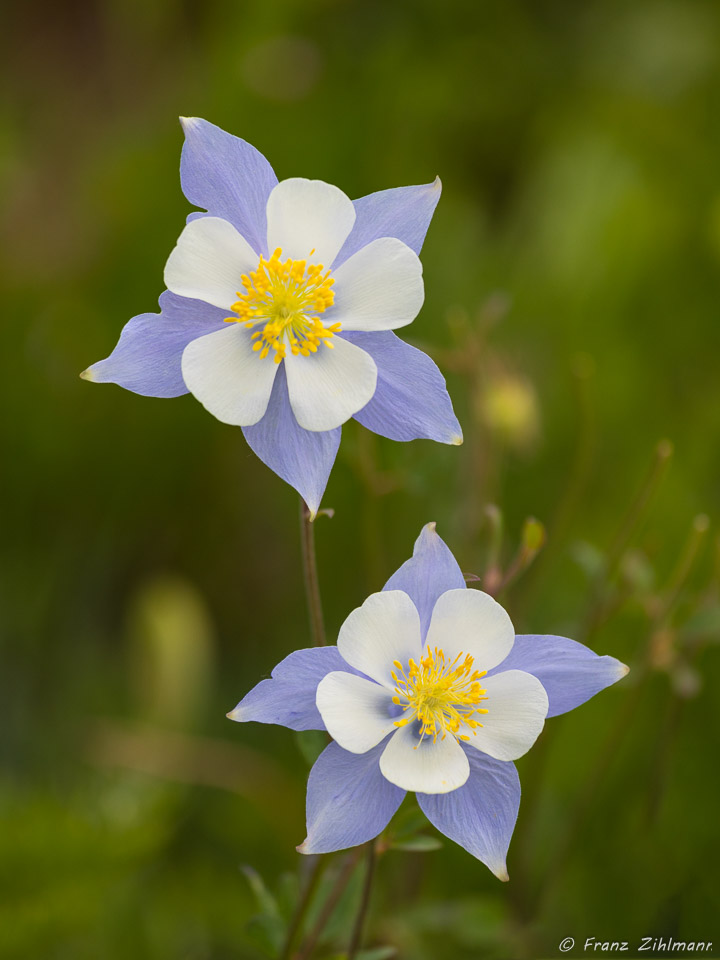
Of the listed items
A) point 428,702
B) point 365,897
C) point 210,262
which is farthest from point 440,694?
point 210,262

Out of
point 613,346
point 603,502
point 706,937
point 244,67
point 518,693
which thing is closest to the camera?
point 518,693

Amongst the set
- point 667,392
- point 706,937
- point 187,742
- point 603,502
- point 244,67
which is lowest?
point 706,937

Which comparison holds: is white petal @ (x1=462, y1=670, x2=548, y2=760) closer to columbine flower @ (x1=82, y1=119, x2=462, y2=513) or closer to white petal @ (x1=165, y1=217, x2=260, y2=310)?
columbine flower @ (x1=82, y1=119, x2=462, y2=513)

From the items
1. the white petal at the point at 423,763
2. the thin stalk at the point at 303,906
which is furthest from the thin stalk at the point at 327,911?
the white petal at the point at 423,763

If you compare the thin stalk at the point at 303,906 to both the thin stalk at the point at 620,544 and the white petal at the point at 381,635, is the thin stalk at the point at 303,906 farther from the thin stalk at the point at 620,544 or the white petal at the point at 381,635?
the thin stalk at the point at 620,544

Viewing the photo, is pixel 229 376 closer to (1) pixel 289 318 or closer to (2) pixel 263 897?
(1) pixel 289 318

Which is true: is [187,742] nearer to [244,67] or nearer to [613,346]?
[613,346]

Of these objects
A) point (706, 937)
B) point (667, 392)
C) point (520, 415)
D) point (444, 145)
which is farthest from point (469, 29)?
point (706, 937)
